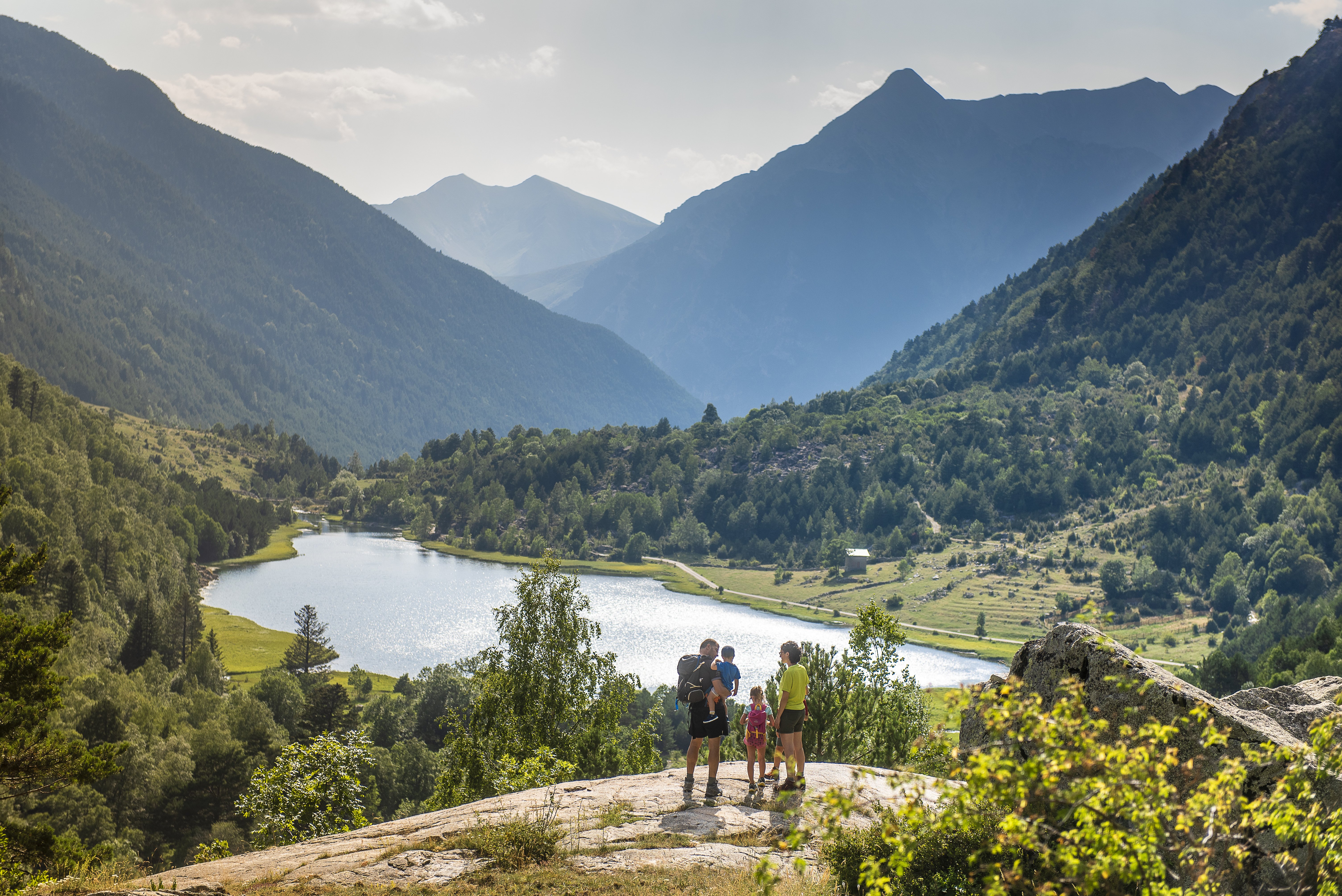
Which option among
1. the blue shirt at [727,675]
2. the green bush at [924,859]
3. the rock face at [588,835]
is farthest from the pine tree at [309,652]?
the green bush at [924,859]

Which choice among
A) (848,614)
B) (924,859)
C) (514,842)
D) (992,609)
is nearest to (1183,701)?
(924,859)

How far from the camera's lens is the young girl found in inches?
679

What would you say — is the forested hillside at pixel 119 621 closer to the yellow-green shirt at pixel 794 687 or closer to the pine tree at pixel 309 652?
the pine tree at pixel 309 652

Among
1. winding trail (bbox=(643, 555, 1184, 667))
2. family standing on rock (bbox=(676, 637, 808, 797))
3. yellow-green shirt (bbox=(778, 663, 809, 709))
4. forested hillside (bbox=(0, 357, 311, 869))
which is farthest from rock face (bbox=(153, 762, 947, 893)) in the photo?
winding trail (bbox=(643, 555, 1184, 667))

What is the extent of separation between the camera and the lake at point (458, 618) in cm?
11925

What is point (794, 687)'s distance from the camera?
667 inches

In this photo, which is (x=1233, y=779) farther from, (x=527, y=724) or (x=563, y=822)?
(x=527, y=724)

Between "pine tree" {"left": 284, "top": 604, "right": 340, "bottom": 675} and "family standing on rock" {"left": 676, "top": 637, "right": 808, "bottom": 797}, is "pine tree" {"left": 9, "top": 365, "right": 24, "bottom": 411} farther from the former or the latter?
"family standing on rock" {"left": 676, "top": 637, "right": 808, "bottom": 797}

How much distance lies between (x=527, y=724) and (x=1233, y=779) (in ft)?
95.1

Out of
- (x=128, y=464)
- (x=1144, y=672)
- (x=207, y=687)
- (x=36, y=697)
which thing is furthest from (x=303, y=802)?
(x=128, y=464)

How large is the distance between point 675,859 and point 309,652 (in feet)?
317

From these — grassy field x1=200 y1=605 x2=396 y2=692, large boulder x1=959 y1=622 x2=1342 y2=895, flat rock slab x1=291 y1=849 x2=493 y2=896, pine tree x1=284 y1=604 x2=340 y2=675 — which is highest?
large boulder x1=959 y1=622 x2=1342 y2=895

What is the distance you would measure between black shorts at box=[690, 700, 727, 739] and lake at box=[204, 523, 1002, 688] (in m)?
88.6

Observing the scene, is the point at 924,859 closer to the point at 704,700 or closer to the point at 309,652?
the point at 704,700
